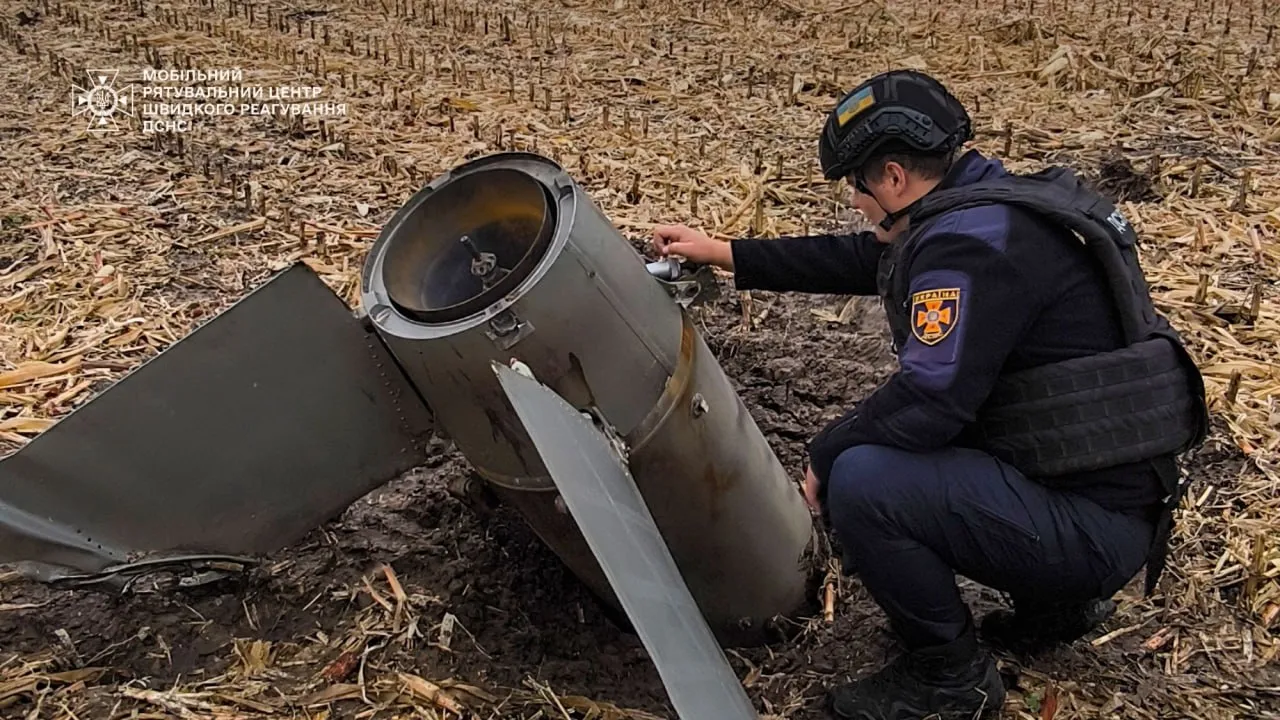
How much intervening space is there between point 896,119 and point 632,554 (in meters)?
1.18

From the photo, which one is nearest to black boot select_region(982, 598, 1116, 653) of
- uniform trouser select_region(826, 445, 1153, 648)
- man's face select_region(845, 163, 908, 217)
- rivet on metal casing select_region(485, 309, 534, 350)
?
uniform trouser select_region(826, 445, 1153, 648)

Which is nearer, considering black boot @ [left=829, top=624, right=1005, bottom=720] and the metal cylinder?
the metal cylinder

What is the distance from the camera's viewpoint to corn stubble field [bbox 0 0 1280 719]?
10.1 feet

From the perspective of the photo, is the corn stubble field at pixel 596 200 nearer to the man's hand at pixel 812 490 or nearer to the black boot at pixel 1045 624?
the black boot at pixel 1045 624

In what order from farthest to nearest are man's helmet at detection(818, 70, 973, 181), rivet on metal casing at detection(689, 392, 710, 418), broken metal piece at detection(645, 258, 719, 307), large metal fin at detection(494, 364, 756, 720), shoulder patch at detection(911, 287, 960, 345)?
broken metal piece at detection(645, 258, 719, 307)
rivet on metal casing at detection(689, 392, 710, 418)
man's helmet at detection(818, 70, 973, 181)
shoulder patch at detection(911, 287, 960, 345)
large metal fin at detection(494, 364, 756, 720)

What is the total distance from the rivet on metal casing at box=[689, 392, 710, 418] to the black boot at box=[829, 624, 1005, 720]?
798 mm

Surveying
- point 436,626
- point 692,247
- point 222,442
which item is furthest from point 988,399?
point 222,442

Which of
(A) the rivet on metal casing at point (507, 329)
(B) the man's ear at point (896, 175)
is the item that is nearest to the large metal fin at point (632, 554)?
(A) the rivet on metal casing at point (507, 329)

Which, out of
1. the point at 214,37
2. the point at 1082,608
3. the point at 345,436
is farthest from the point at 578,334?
the point at 214,37

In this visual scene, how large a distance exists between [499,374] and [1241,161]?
18.2ft

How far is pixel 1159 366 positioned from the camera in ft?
8.47

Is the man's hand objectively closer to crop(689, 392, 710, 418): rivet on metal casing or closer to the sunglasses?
crop(689, 392, 710, 418): rivet on metal casing

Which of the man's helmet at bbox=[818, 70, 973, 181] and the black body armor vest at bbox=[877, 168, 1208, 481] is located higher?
the man's helmet at bbox=[818, 70, 973, 181]

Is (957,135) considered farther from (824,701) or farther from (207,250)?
(207,250)
